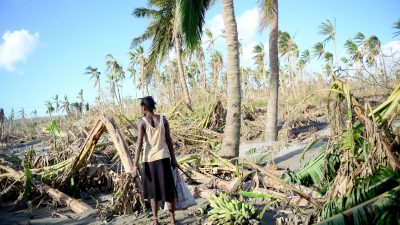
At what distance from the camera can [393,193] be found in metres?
2.93

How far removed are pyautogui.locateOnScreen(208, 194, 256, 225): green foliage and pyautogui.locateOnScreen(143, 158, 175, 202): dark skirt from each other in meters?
0.59

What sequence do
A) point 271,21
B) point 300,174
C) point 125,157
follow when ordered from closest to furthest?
point 300,174 < point 125,157 < point 271,21

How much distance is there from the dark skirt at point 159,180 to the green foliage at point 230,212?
0.59m

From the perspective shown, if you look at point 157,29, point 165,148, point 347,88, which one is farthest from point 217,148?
point 157,29

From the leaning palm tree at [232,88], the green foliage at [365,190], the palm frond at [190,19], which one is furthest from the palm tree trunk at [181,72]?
the green foliage at [365,190]

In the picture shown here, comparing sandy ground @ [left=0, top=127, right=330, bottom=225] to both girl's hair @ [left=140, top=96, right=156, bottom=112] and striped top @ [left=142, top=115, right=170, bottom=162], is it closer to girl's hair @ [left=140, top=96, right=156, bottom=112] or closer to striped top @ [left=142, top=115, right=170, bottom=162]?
striped top @ [left=142, top=115, right=170, bottom=162]

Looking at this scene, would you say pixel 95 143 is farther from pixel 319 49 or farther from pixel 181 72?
pixel 319 49

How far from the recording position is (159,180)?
4383 millimetres

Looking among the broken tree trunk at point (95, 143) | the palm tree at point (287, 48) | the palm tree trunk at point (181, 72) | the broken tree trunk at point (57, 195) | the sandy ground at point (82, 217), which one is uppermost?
the palm tree at point (287, 48)

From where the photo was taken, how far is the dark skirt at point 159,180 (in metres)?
4.35

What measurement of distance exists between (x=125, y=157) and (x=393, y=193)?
12.8ft

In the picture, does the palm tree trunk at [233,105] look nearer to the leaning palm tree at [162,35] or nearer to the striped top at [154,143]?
the striped top at [154,143]

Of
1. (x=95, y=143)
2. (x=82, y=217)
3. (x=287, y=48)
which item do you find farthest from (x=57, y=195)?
(x=287, y=48)

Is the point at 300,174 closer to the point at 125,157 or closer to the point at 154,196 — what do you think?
the point at 154,196
